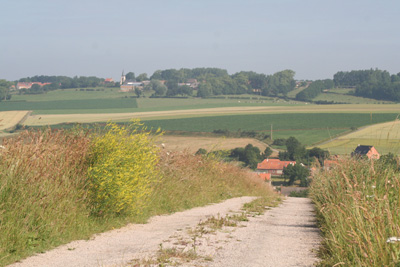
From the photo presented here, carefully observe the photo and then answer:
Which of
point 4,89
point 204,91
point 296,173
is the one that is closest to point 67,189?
point 296,173

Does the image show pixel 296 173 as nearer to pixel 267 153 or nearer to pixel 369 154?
pixel 267 153

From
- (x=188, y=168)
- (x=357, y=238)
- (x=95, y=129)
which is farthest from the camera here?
(x=188, y=168)

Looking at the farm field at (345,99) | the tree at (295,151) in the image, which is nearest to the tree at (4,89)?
the farm field at (345,99)

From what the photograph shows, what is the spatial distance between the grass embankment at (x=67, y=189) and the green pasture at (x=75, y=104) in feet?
312

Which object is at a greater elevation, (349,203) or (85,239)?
(349,203)

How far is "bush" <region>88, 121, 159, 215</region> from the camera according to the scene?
32.6 feet

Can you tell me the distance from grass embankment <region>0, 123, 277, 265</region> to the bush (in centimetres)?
2

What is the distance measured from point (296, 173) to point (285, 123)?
4780 centimetres

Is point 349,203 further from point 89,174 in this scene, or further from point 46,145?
point 46,145

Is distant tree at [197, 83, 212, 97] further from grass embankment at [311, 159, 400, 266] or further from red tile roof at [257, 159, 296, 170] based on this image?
grass embankment at [311, 159, 400, 266]

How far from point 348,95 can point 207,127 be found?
68.5 metres

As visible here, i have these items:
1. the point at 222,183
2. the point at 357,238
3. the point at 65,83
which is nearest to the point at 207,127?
the point at 222,183

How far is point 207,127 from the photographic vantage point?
83.9 m

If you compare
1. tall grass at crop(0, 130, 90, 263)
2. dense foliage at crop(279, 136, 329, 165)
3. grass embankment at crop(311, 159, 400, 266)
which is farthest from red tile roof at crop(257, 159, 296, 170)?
grass embankment at crop(311, 159, 400, 266)
